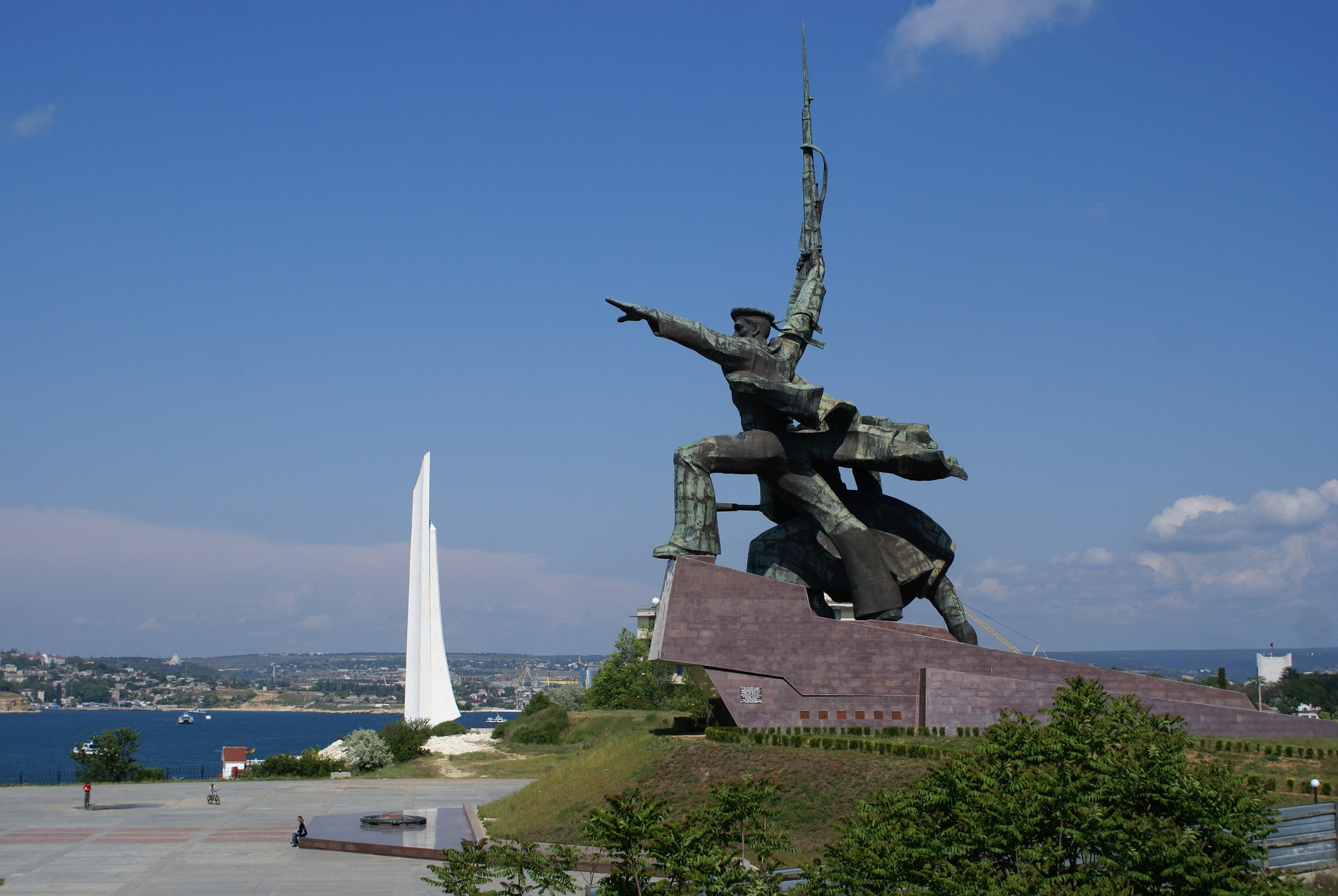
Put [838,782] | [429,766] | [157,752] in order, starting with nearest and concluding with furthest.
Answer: [838,782] < [429,766] < [157,752]

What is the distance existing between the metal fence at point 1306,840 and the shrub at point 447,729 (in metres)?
40.7

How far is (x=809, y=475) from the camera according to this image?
26.2m

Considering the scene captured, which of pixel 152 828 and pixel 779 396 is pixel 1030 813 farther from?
pixel 152 828

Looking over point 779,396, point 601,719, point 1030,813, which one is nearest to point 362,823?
point 779,396

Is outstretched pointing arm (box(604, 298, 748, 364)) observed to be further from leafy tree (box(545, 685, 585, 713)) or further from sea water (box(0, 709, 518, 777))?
sea water (box(0, 709, 518, 777))

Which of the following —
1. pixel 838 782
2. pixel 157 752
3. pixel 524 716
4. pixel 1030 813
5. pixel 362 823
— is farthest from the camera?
pixel 157 752

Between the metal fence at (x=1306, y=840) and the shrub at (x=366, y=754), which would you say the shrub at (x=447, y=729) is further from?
the metal fence at (x=1306, y=840)

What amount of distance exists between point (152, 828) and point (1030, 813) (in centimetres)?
2295

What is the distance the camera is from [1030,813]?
41.7 ft

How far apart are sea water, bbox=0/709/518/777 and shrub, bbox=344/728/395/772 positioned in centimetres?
2638

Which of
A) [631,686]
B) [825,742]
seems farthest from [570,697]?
[825,742]

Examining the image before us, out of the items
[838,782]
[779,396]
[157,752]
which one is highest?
[779,396]

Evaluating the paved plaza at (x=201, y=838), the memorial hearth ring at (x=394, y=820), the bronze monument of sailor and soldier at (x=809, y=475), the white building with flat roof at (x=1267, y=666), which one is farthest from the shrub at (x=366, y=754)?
the white building with flat roof at (x=1267, y=666)

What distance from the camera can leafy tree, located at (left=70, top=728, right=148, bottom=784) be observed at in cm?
4028
